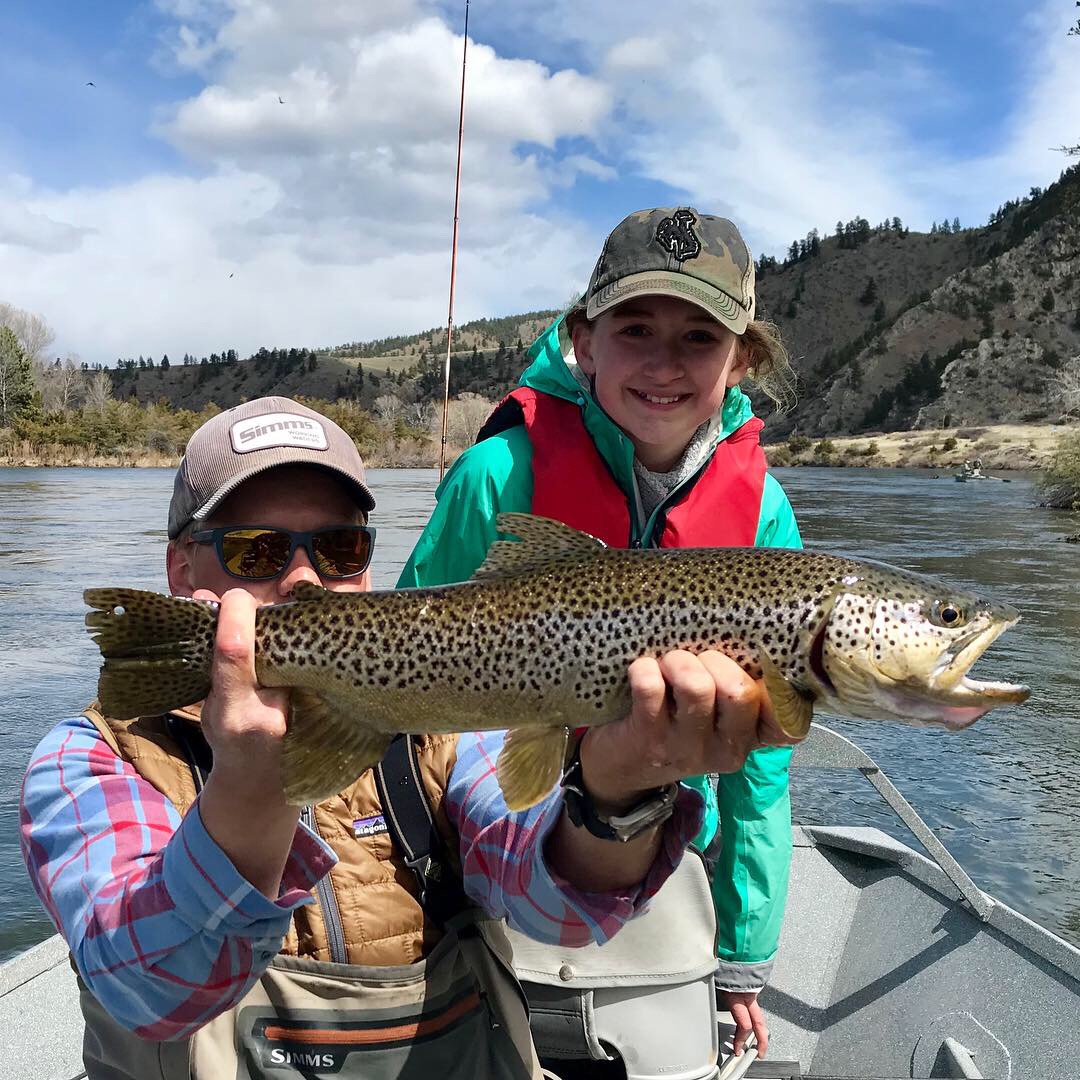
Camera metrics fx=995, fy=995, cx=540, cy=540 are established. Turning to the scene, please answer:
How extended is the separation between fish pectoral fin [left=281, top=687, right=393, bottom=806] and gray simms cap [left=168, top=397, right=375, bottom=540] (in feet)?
2.24

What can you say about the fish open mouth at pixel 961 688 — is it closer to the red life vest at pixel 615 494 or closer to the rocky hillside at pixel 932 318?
the red life vest at pixel 615 494

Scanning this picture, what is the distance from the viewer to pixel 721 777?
4020 mm

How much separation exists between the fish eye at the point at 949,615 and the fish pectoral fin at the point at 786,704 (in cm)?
49

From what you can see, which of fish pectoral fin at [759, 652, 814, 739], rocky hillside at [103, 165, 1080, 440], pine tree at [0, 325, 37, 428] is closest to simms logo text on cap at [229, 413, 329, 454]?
fish pectoral fin at [759, 652, 814, 739]

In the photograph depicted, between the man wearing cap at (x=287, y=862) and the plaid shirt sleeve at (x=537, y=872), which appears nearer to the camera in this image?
the man wearing cap at (x=287, y=862)

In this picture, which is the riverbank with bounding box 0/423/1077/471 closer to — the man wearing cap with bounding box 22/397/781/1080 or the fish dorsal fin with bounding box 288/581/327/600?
the man wearing cap with bounding box 22/397/781/1080

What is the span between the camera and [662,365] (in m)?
3.73

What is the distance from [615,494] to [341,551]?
4.62 ft

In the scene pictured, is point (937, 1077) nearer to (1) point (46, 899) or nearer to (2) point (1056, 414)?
(1) point (46, 899)

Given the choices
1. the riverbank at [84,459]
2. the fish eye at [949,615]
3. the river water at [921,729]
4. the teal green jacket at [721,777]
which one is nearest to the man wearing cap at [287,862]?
the fish eye at [949,615]

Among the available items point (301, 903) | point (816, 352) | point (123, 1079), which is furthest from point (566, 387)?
point (816, 352)

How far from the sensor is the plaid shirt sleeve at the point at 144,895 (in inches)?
80.7

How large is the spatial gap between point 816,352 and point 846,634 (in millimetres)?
140916

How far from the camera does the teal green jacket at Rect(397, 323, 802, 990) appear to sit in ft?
12.5
